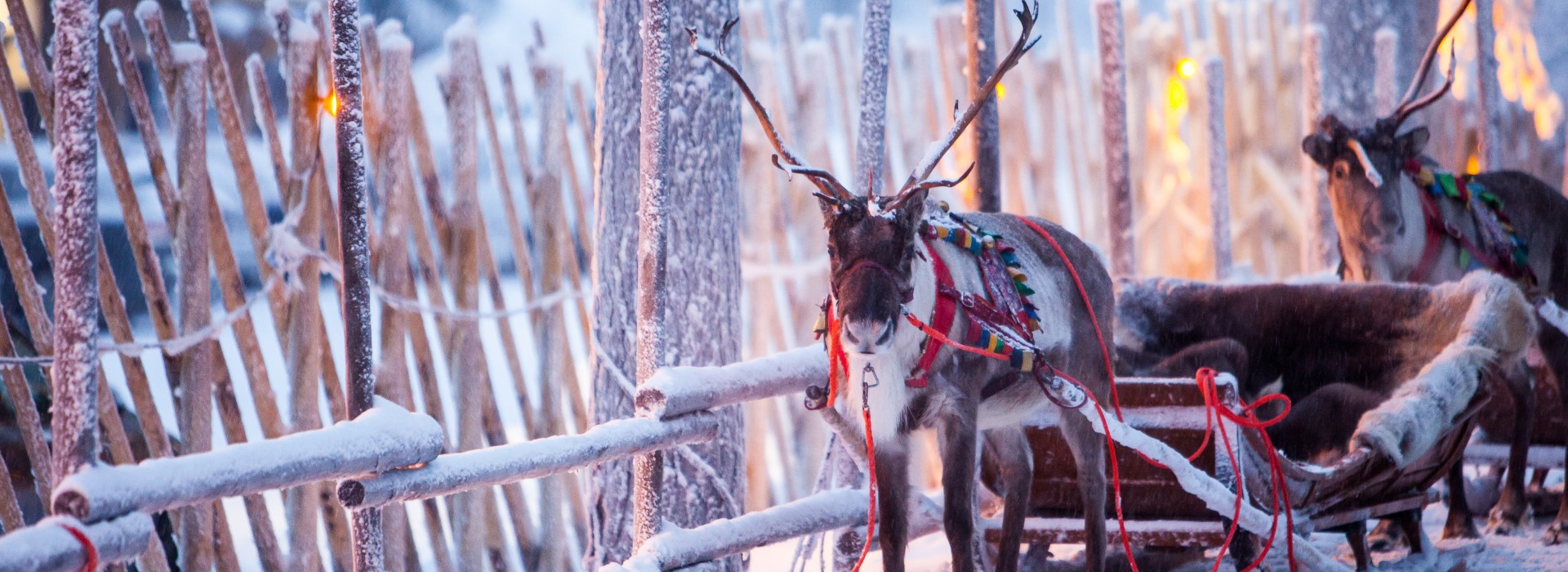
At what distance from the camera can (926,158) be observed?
3.17 m

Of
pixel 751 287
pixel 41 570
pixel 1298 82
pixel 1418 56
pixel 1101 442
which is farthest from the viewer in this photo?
pixel 1418 56

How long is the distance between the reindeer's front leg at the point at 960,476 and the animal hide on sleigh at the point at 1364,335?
1415 millimetres

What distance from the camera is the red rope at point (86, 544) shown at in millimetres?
2051

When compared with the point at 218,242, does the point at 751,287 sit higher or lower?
lower

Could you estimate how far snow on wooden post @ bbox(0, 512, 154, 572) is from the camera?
195 centimetres

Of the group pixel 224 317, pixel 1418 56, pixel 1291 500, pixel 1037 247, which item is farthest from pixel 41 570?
pixel 1418 56

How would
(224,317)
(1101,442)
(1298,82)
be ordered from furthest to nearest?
(1298,82), (224,317), (1101,442)

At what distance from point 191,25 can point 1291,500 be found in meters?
3.83

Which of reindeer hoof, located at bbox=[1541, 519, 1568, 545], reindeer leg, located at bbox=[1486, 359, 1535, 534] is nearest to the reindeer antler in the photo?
reindeer leg, located at bbox=[1486, 359, 1535, 534]

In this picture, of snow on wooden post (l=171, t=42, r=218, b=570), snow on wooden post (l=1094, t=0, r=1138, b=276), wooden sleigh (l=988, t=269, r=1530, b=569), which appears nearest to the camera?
wooden sleigh (l=988, t=269, r=1530, b=569)

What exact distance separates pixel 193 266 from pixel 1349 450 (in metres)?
3.67

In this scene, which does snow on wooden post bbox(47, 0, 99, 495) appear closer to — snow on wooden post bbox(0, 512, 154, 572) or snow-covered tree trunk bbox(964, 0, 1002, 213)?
snow on wooden post bbox(0, 512, 154, 572)

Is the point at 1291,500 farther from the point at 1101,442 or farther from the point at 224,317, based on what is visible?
the point at 224,317

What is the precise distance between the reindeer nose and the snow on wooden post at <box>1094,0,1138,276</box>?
133 inches
